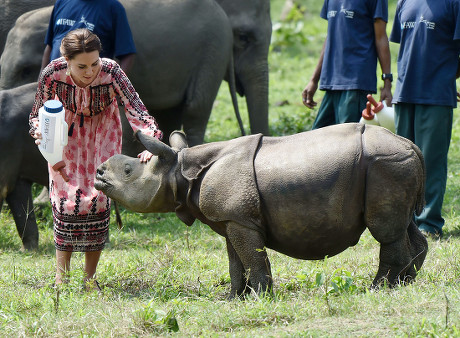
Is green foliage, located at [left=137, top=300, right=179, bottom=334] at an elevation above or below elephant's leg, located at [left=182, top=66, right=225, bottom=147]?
above

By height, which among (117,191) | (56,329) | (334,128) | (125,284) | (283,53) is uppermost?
(334,128)

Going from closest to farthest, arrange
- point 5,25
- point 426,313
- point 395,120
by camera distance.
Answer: point 426,313, point 395,120, point 5,25

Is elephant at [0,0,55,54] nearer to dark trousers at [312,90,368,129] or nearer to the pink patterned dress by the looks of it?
dark trousers at [312,90,368,129]

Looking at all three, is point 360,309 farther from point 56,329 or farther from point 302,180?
point 56,329

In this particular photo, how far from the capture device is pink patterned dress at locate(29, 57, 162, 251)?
512 centimetres

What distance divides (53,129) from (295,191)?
1.42 m

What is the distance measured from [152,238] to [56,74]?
7.58ft

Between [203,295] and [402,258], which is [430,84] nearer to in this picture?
[402,258]

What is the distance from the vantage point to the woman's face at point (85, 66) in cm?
493

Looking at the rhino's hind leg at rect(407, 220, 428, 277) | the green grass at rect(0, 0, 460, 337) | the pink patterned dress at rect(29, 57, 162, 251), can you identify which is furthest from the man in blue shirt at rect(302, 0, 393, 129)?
the pink patterned dress at rect(29, 57, 162, 251)

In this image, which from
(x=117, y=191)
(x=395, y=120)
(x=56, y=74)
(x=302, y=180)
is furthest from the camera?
(x=395, y=120)

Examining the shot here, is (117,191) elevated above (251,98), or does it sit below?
above

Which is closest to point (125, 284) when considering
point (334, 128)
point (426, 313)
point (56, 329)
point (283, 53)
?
point (56, 329)

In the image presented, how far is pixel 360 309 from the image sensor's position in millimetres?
4125
